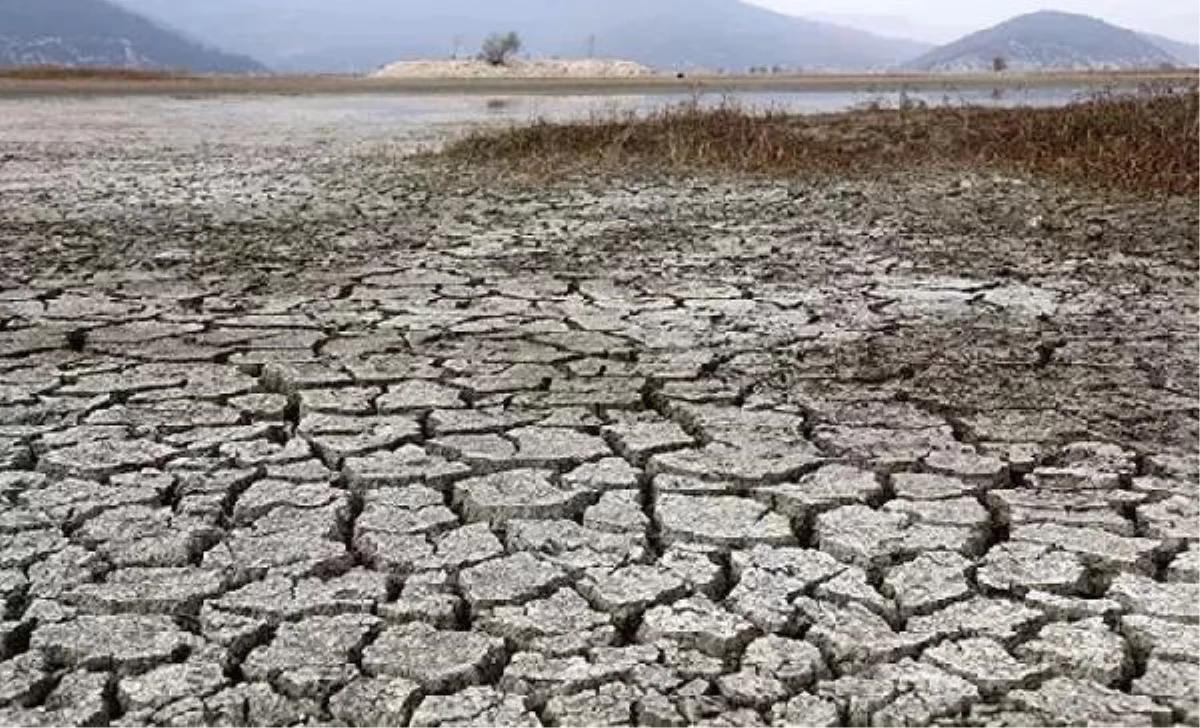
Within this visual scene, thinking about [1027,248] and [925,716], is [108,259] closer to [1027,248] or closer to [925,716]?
[1027,248]

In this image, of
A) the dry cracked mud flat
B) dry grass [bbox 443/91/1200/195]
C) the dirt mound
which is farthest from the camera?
the dirt mound

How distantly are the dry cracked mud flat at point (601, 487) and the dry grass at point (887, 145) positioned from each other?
3126 mm

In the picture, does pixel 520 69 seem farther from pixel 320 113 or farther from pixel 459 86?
pixel 320 113

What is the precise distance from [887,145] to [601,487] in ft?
33.0

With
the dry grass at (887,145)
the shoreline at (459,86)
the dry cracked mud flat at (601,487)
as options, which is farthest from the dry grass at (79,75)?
the dry cracked mud flat at (601,487)

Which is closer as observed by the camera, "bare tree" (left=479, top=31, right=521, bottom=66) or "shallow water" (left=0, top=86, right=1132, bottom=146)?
"shallow water" (left=0, top=86, right=1132, bottom=146)

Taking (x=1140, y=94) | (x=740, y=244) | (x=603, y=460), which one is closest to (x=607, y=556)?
(x=603, y=460)

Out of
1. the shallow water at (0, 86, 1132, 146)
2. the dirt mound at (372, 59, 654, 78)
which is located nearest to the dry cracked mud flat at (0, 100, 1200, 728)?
the shallow water at (0, 86, 1132, 146)

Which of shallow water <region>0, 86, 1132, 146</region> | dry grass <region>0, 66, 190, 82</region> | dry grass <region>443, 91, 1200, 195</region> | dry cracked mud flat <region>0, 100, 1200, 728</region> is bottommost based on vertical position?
dry cracked mud flat <region>0, 100, 1200, 728</region>

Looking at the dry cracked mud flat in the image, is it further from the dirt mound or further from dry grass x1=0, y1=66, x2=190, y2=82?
the dirt mound

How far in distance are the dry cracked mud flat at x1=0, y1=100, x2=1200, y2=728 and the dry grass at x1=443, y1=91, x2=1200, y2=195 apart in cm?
313

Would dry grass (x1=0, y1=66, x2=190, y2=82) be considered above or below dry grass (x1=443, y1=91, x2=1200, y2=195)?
above

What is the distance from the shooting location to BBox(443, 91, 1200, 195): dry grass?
33.6ft

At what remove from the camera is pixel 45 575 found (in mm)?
2945
